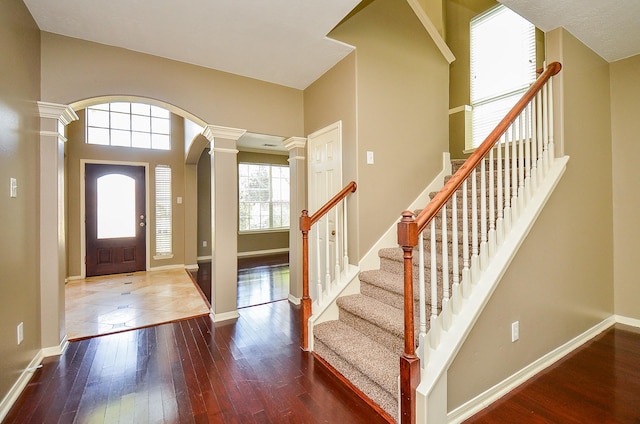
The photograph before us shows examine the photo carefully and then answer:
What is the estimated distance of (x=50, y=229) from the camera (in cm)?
250

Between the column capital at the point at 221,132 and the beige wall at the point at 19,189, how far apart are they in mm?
1413

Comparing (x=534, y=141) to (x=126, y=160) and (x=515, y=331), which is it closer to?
(x=515, y=331)

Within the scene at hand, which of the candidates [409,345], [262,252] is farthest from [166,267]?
[409,345]

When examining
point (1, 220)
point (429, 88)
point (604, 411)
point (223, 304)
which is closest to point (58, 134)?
point (1, 220)

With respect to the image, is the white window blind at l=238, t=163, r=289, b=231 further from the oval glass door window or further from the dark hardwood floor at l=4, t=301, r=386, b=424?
the dark hardwood floor at l=4, t=301, r=386, b=424

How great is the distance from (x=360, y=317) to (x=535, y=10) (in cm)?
269

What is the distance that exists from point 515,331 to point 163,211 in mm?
6015

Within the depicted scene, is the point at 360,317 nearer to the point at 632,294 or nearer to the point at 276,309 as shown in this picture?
the point at 276,309

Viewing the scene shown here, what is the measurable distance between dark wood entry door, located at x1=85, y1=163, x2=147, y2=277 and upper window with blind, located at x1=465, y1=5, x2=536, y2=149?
598 centimetres

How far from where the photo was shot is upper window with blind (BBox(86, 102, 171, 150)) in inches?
207

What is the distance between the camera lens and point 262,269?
581 cm

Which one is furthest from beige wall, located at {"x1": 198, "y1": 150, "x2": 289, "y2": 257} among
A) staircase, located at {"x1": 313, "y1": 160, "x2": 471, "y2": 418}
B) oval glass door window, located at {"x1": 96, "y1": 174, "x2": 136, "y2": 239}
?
staircase, located at {"x1": 313, "y1": 160, "x2": 471, "y2": 418}

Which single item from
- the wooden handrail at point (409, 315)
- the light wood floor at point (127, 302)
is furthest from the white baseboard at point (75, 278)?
the wooden handrail at point (409, 315)

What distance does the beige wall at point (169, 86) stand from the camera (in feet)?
8.48
